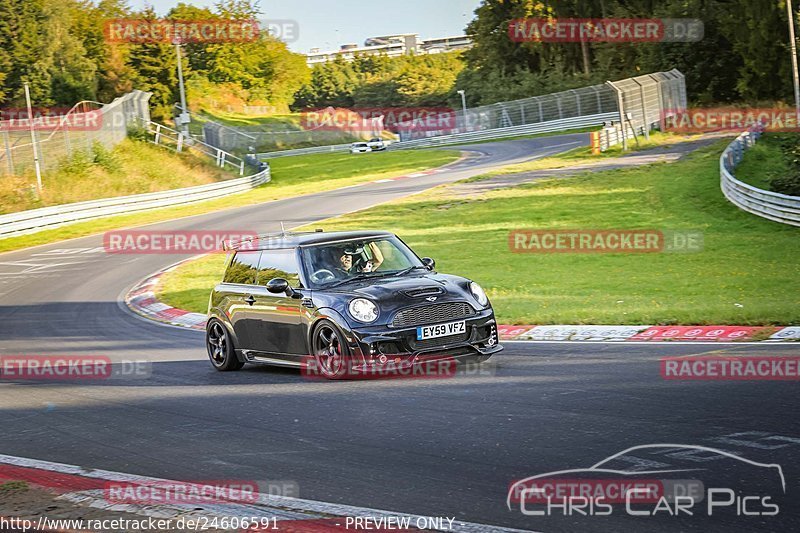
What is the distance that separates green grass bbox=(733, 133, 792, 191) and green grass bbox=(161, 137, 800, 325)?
3.56ft

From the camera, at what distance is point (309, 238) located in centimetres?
1223

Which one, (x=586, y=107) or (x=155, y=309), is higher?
(x=586, y=107)

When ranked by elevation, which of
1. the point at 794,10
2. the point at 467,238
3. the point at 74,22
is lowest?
the point at 467,238

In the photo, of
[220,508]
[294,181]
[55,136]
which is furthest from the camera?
[294,181]

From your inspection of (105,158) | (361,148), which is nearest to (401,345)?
(105,158)

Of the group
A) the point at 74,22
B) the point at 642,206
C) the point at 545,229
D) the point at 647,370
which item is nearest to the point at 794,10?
the point at 642,206

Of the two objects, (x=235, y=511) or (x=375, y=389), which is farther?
(x=375, y=389)

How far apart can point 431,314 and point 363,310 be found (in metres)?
0.71

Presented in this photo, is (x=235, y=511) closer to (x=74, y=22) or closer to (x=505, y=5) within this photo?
(x=74, y=22)

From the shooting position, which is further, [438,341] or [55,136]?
[55,136]

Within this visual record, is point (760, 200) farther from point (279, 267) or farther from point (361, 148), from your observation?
point (361, 148)

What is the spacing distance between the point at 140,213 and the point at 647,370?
32.9 m

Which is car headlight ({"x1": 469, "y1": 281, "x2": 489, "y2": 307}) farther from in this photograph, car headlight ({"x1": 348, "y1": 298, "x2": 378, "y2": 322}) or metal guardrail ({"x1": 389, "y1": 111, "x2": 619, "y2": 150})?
metal guardrail ({"x1": 389, "y1": 111, "x2": 619, "y2": 150})

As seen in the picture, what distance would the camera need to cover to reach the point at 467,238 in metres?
26.8
